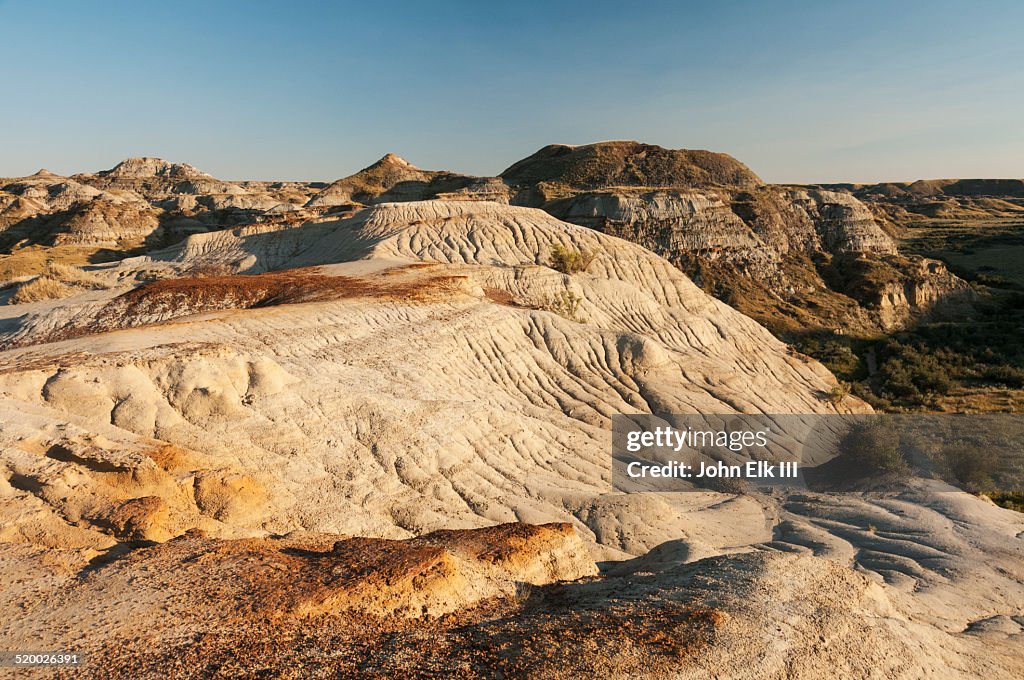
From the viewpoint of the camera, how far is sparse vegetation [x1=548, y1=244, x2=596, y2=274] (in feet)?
99.8

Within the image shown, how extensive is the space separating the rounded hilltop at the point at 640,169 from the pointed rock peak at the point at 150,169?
67.4 metres

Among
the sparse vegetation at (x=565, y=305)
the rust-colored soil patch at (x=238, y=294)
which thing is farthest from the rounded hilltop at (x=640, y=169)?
the rust-colored soil patch at (x=238, y=294)

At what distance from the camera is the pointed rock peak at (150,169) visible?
110 m

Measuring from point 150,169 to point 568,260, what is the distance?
379ft

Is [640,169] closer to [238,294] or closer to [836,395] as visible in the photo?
[836,395]

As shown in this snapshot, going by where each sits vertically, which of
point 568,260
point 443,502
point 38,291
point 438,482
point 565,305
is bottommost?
point 443,502

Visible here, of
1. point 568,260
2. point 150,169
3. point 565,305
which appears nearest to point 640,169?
point 568,260

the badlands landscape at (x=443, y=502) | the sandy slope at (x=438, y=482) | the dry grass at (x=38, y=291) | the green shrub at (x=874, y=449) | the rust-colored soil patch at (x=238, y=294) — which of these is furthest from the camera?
the dry grass at (x=38, y=291)

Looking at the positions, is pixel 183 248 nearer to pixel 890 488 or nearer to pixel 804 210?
pixel 890 488

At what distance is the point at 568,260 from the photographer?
30.5 m

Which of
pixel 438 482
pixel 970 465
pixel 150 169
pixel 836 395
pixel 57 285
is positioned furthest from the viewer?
pixel 150 169

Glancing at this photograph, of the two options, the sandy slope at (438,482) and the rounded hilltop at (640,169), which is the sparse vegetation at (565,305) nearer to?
the sandy slope at (438,482)

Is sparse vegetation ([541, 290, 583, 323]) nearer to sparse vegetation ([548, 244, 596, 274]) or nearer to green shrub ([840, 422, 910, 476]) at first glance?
sparse vegetation ([548, 244, 596, 274])

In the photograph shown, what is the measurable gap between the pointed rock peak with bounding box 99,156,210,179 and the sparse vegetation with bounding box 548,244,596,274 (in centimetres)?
10279
